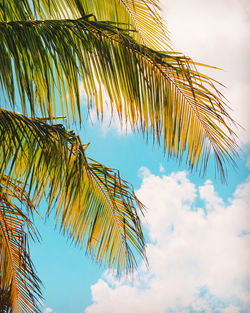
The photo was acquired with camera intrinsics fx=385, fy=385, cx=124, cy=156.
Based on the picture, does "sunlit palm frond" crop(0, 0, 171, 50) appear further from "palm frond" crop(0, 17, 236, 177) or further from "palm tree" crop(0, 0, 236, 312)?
"palm frond" crop(0, 17, 236, 177)

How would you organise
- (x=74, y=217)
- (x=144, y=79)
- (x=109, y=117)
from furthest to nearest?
(x=74, y=217) < (x=144, y=79) < (x=109, y=117)

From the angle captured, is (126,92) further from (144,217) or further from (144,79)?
(144,217)

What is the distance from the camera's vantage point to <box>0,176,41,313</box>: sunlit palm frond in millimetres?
2188

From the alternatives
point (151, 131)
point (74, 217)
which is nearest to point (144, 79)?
point (151, 131)

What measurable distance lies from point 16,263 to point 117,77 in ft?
4.59

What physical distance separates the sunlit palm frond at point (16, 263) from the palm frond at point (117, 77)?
90cm

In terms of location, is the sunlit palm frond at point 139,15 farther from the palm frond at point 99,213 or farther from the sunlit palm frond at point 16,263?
the sunlit palm frond at point 16,263

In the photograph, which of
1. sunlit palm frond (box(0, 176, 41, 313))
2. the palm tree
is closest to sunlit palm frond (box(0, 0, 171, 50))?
the palm tree

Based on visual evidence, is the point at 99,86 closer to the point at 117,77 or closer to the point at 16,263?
the point at 117,77

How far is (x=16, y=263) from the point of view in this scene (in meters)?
2.33

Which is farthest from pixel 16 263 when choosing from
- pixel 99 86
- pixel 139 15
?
pixel 139 15

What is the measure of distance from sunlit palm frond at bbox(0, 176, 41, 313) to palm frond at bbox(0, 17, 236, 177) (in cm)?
90

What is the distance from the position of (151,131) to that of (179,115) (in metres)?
0.18

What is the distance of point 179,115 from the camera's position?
1.65 meters
